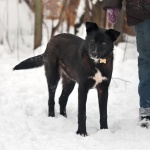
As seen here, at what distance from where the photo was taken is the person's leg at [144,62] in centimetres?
436

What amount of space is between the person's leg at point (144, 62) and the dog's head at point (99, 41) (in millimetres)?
→ 381

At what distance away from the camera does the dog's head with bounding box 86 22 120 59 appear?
4.09 meters

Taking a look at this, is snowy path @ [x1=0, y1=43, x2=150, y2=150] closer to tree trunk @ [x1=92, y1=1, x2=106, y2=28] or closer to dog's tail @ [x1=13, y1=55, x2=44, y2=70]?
dog's tail @ [x1=13, y1=55, x2=44, y2=70]

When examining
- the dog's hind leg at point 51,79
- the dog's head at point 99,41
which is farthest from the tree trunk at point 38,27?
the dog's head at point 99,41

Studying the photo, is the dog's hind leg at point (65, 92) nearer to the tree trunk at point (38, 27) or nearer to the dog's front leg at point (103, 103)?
the dog's front leg at point (103, 103)

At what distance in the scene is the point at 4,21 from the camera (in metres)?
10.0

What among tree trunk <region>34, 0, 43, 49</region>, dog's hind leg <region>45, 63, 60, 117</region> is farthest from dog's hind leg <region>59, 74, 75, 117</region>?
tree trunk <region>34, 0, 43, 49</region>

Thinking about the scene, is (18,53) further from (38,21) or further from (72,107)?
(72,107)

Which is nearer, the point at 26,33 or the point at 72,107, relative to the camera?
the point at 72,107

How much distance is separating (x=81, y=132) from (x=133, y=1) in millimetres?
1513

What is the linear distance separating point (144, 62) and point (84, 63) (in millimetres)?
727

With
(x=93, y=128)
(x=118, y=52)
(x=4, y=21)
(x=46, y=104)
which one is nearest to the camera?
(x=93, y=128)

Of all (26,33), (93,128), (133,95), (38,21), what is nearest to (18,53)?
(38,21)

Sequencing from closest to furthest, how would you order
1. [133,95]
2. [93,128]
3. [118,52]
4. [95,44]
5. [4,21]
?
[95,44] → [93,128] → [133,95] → [118,52] → [4,21]
